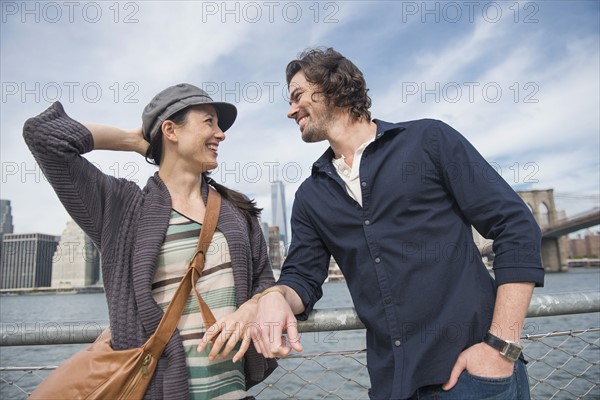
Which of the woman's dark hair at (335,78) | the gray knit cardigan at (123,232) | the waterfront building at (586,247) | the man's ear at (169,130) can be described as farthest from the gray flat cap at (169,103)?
the waterfront building at (586,247)

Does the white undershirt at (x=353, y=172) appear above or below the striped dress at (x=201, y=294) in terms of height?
above

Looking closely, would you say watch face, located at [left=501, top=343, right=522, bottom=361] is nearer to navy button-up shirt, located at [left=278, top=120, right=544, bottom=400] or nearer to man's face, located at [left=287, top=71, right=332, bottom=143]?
navy button-up shirt, located at [left=278, top=120, right=544, bottom=400]

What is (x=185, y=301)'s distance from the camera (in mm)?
1697

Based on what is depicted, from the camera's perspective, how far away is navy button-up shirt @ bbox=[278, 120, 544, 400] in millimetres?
1568

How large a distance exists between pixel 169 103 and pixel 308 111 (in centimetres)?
75

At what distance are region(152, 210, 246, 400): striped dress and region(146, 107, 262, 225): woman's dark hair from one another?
0.26m

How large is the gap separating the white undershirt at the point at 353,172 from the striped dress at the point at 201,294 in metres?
0.62

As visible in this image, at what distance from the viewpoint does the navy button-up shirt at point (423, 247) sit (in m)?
1.57

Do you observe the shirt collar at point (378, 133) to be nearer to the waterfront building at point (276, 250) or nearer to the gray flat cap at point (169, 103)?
the gray flat cap at point (169, 103)

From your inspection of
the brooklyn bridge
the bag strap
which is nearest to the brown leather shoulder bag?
the bag strap

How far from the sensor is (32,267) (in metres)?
59.8

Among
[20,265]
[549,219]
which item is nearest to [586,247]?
[549,219]

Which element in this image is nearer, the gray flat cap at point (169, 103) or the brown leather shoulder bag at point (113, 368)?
the brown leather shoulder bag at point (113, 368)

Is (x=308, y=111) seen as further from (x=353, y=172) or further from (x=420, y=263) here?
(x=420, y=263)
